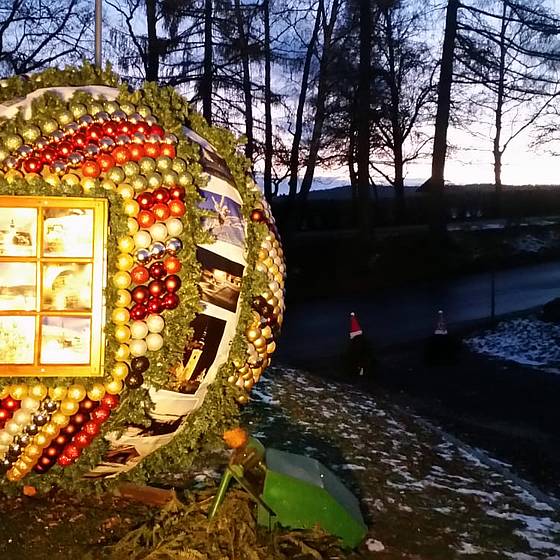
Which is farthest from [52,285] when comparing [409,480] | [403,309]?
[403,309]

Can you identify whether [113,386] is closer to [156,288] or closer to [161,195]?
[156,288]

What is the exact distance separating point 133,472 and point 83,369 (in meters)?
0.83

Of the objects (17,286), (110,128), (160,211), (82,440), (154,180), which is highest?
(110,128)

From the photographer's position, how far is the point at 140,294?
3.28 metres

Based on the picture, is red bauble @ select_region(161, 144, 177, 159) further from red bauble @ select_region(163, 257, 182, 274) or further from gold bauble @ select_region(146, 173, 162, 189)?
red bauble @ select_region(163, 257, 182, 274)

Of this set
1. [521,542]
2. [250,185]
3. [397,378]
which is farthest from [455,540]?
[397,378]

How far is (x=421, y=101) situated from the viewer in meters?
28.2

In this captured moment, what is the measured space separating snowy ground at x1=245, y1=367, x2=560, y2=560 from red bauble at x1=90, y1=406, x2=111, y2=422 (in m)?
1.69

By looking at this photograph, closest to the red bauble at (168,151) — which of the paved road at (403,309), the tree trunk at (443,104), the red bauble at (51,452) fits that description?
the red bauble at (51,452)

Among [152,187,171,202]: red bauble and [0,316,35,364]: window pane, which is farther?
[152,187,171,202]: red bauble

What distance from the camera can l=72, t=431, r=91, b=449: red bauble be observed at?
342 centimetres

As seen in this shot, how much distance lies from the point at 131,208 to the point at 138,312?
0.43 metres

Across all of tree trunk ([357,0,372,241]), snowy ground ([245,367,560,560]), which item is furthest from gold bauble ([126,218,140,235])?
tree trunk ([357,0,372,241])

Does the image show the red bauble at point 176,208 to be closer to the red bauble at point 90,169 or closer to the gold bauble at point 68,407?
the red bauble at point 90,169
